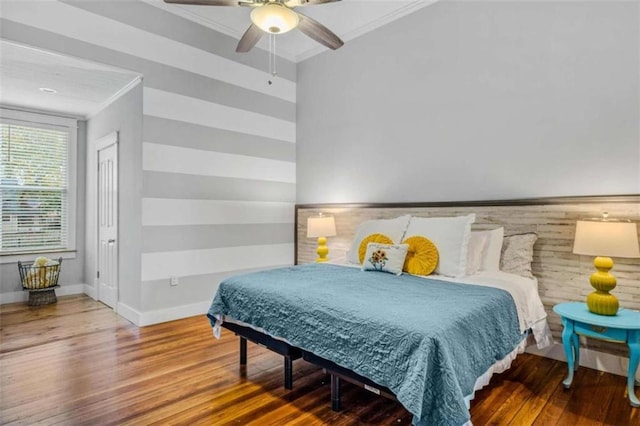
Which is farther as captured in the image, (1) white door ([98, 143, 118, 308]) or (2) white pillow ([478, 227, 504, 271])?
(1) white door ([98, 143, 118, 308])

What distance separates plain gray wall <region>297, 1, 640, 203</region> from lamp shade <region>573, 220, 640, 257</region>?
18.6 inches

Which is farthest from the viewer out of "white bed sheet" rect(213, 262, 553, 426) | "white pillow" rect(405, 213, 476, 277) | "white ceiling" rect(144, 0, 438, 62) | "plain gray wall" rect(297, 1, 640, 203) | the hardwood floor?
"white ceiling" rect(144, 0, 438, 62)

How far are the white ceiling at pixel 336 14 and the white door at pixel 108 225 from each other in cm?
177

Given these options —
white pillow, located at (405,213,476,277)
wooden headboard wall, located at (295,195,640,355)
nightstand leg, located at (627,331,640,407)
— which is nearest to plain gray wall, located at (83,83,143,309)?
white pillow, located at (405,213,476,277)

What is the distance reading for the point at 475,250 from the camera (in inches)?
114

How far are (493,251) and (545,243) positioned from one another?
1.37ft

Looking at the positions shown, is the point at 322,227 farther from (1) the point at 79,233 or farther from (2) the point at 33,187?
(2) the point at 33,187

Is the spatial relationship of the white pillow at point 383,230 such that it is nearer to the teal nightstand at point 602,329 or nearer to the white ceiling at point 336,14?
the teal nightstand at point 602,329

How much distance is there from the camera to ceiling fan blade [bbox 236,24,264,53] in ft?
9.02

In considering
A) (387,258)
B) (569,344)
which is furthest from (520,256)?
(387,258)

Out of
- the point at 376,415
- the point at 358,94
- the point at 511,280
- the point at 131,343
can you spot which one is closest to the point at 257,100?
the point at 358,94

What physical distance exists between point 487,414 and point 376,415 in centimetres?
65

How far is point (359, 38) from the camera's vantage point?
4309 mm

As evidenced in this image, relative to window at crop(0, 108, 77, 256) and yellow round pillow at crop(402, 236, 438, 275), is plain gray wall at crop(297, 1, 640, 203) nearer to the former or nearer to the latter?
yellow round pillow at crop(402, 236, 438, 275)
